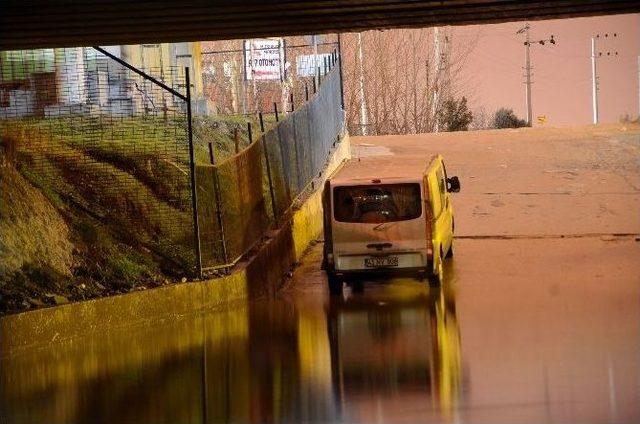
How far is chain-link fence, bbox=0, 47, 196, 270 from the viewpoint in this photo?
2328 cm

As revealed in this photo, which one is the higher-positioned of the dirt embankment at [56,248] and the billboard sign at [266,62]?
the billboard sign at [266,62]

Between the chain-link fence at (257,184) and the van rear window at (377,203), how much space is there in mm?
1745

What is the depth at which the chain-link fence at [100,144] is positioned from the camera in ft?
76.4

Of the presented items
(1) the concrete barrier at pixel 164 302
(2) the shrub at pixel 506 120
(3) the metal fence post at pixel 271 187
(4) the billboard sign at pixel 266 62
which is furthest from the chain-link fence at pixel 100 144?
(2) the shrub at pixel 506 120

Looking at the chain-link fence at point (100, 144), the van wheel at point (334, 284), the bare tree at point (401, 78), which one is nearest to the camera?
the van wheel at point (334, 284)

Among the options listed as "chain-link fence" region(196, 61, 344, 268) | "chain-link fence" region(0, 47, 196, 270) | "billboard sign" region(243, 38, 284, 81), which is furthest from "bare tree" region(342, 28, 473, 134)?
"chain-link fence" region(0, 47, 196, 270)

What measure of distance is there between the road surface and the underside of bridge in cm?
392

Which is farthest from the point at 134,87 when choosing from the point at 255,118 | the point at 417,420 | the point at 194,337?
the point at 417,420

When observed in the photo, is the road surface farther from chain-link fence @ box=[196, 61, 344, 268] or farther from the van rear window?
the van rear window

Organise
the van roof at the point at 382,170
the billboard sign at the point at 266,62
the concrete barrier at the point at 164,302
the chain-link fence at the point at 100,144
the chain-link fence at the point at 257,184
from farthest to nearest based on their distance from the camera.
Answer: the billboard sign at the point at 266,62
the chain-link fence at the point at 100,144
the van roof at the point at 382,170
the chain-link fence at the point at 257,184
the concrete barrier at the point at 164,302

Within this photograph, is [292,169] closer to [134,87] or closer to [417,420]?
[134,87]

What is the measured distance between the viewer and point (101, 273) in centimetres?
2038

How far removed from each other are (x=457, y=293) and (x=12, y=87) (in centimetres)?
790

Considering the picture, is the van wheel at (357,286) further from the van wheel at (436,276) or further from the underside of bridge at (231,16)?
the underside of bridge at (231,16)
